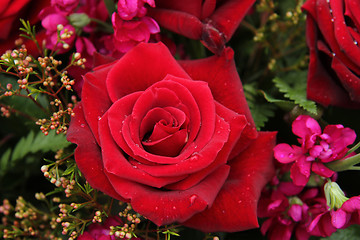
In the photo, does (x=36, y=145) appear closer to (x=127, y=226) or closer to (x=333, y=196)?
(x=127, y=226)

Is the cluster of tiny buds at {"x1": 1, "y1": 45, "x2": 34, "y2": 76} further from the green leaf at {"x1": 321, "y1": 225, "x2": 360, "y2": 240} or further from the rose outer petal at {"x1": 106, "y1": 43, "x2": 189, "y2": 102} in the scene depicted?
the green leaf at {"x1": 321, "y1": 225, "x2": 360, "y2": 240}

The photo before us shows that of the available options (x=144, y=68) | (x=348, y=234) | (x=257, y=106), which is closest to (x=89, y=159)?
(x=144, y=68)

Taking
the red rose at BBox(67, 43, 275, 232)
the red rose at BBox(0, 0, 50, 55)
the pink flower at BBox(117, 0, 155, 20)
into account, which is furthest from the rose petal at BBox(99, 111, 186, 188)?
the red rose at BBox(0, 0, 50, 55)

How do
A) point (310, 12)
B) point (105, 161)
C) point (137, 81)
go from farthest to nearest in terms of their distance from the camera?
point (310, 12)
point (137, 81)
point (105, 161)

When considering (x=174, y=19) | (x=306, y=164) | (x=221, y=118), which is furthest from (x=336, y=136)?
(x=174, y=19)

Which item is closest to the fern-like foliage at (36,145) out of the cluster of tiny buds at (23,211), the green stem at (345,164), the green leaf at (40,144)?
the green leaf at (40,144)

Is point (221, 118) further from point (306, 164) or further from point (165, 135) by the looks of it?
point (306, 164)
